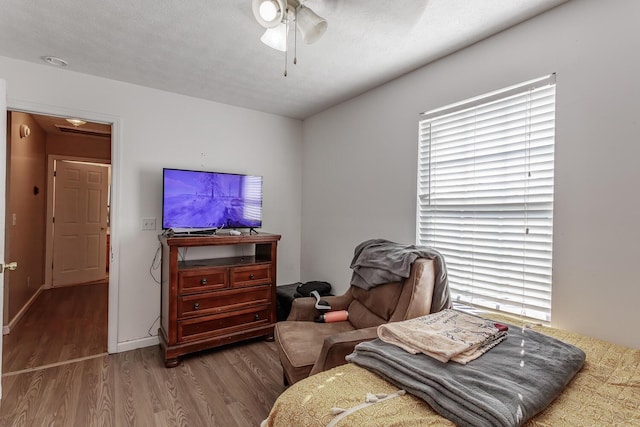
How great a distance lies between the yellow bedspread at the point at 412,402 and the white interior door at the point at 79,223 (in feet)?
17.8

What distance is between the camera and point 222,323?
2.83m

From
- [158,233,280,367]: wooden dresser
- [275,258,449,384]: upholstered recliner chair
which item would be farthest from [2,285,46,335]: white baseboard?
[275,258,449,384]: upholstered recliner chair

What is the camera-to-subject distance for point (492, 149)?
2021 mm

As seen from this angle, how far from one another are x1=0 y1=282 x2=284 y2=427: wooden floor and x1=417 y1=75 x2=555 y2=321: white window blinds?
65.4 inches

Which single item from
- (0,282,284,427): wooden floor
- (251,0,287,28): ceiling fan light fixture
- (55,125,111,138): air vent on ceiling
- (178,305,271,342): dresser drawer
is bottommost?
(0,282,284,427): wooden floor

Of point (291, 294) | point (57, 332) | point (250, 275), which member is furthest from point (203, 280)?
point (57, 332)

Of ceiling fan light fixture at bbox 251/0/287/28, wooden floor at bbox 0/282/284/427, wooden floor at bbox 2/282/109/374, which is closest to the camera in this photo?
ceiling fan light fixture at bbox 251/0/287/28

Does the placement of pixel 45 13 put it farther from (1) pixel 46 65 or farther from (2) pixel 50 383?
(2) pixel 50 383

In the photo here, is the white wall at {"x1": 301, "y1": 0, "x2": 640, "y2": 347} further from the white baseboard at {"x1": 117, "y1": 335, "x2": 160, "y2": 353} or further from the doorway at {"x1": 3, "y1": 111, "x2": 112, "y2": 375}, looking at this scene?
the doorway at {"x1": 3, "y1": 111, "x2": 112, "y2": 375}

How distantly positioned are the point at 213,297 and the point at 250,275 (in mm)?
384

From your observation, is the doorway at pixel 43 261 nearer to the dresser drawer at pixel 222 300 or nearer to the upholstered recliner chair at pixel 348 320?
the dresser drawer at pixel 222 300

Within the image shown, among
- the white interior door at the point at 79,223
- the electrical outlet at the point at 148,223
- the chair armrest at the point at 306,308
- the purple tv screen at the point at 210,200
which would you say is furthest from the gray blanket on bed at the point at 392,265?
the white interior door at the point at 79,223

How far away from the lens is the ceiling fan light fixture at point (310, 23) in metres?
Result: 1.58

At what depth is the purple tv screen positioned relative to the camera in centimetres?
286
